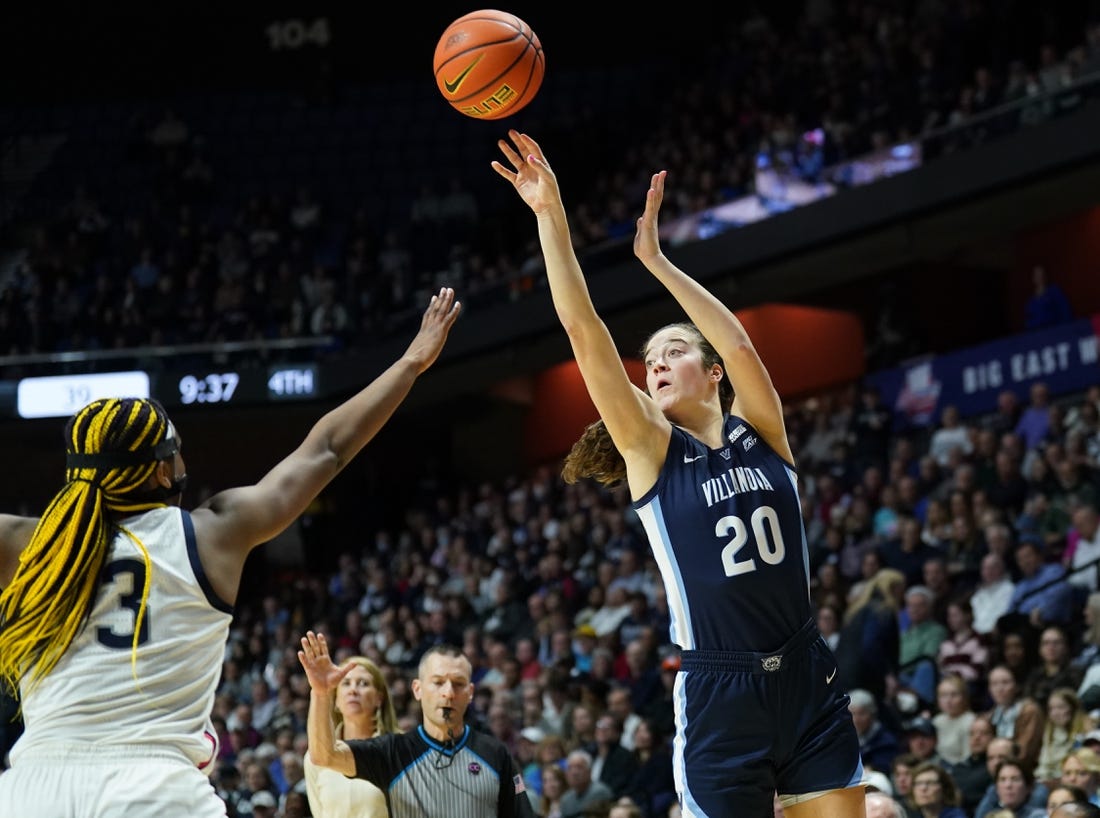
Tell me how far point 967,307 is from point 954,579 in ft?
25.7

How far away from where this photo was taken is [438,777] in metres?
5.31

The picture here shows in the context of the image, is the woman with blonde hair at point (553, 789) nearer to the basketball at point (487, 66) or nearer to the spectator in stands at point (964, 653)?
the spectator in stands at point (964, 653)

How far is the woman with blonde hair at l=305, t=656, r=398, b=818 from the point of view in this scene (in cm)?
529

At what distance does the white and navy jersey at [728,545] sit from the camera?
382cm

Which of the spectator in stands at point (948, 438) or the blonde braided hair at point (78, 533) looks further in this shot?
the spectator in stands at point (948, 438)

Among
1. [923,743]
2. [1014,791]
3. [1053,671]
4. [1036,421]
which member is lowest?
[1014,791]

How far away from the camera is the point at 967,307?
1784cm

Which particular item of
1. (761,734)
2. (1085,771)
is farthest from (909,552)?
(761,734)

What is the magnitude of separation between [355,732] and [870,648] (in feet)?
15.1

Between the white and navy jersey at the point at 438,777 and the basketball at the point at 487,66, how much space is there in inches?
95.8

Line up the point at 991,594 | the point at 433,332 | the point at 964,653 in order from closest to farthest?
the point at 433,332
the point at 964,653
the point at 991,594

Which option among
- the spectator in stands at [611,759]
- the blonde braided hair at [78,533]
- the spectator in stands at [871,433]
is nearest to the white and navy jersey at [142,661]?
the blonde braided hair at [78,533]

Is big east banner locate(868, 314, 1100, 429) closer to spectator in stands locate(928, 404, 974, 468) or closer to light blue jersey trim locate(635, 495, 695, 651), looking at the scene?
spectator in stands locate(928, 404, 974, 468)

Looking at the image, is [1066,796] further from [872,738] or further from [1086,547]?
[1086,547]
